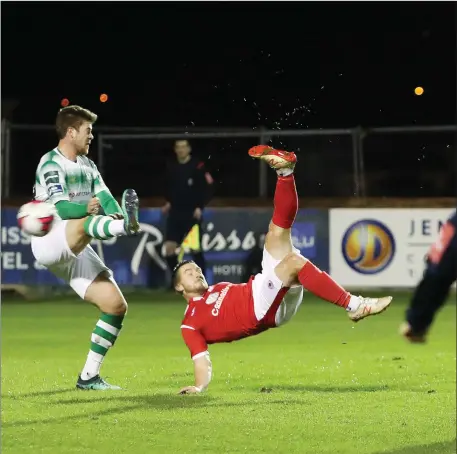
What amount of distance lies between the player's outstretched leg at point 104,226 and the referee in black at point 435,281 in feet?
10.5

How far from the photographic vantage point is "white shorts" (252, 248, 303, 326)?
292 inches

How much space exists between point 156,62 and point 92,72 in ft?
4.23

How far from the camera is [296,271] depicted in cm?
734

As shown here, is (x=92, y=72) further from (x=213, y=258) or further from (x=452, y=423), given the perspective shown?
(x=452, y=423)

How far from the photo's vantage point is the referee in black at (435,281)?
442 cm

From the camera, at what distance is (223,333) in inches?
303

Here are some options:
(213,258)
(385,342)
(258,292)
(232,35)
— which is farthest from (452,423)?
(232,35)

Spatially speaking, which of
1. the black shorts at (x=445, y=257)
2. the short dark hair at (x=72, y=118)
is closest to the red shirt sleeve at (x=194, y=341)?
the short dark hair at (x=72, y=118)

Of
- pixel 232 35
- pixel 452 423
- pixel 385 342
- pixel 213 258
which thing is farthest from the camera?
pixel 232 35

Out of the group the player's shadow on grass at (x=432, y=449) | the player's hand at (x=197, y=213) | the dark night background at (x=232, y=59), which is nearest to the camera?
the player's shadow on grass at (x=432, y=449)

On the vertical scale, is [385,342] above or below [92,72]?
below

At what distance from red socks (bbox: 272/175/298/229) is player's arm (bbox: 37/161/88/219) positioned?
1.24m

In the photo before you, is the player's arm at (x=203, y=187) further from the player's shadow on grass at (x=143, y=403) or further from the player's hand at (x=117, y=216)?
the player's shadow on grass at (x=143, y=403)

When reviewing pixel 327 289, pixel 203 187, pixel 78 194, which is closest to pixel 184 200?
pixel 203 187
